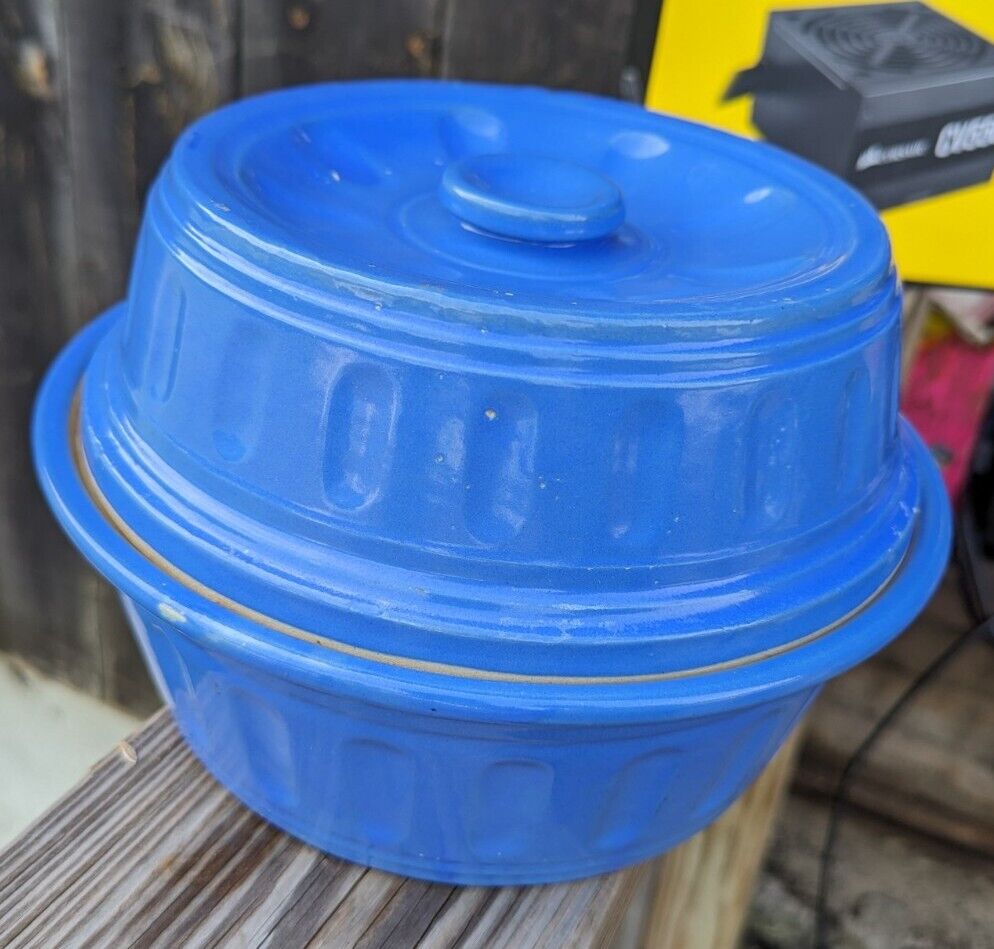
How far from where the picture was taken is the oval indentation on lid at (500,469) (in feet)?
1.69

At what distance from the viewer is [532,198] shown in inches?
25.5

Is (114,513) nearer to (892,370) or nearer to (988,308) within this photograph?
(892,370)

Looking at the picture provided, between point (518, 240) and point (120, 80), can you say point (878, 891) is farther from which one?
point (120, 80)

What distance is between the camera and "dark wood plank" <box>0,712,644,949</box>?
0.63 meters

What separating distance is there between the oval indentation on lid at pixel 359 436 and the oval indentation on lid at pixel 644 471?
0.11 meters

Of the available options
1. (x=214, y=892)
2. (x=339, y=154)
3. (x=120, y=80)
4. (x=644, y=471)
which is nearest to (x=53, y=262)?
(x=120, y=80)

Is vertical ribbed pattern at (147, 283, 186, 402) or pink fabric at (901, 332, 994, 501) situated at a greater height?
vertical ribbed pattern at (147, 283, 186, 402)

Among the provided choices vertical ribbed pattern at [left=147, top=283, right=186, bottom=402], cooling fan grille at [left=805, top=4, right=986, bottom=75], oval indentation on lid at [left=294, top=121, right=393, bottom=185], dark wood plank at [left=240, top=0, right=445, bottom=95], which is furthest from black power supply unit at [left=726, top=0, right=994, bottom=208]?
vertical ribbed pattern at [left=147, top=283, right=186, bottom=402]

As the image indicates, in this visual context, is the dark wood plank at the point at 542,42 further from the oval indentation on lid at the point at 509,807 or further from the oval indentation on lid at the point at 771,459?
the oval indentation on lid at the point at 509,807

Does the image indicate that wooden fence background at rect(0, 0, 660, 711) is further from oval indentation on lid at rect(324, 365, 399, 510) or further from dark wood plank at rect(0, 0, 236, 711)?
oval indentation on lid at rect(324, 365, 399, 510)


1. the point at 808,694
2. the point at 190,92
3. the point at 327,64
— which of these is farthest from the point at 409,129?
the point at 808,694

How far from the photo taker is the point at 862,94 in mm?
939

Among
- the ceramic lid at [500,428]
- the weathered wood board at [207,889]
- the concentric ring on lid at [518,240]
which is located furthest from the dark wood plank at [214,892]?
the concentric ring on lid at [518,240]

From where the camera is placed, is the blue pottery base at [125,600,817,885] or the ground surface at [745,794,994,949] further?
the ground surface at [745,794,994,949]
